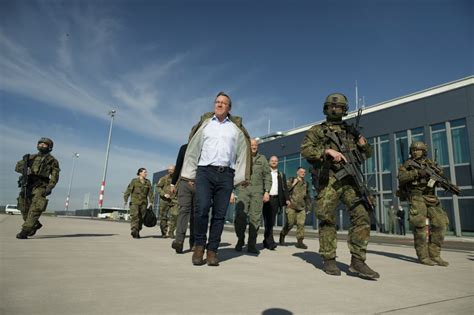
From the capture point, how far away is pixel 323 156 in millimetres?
3779

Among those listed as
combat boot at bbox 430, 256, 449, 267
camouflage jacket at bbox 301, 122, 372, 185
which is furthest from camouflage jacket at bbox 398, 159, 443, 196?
camouflage jacket at bbox 301, 122, 372, 185

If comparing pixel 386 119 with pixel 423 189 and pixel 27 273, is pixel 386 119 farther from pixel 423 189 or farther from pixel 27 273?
pixel 27 273

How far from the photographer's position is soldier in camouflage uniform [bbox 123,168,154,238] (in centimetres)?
834

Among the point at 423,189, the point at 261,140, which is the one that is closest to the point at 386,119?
the point at 261,140

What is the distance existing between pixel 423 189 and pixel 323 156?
8.87 ft

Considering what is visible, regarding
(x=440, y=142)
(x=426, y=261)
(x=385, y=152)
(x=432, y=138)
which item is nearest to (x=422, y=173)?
(x=426, y=261)

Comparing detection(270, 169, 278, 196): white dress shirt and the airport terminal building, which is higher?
the airport terminal building

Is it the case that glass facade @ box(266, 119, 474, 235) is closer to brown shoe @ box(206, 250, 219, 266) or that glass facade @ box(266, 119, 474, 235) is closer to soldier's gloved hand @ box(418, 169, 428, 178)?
soldier's gloved hand @ box(418, 169, 428, 178)

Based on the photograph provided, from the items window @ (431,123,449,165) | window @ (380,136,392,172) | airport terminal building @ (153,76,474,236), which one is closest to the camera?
airport terminal building @ (153,76,474,236)

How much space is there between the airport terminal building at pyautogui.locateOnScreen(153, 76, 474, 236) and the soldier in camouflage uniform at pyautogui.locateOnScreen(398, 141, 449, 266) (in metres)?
10.7

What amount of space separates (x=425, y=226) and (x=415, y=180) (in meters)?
0.75

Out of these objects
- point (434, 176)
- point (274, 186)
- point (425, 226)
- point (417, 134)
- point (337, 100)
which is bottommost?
point (425, 226)

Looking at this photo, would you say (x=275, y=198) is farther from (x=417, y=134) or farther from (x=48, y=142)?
(x=417, y=134)

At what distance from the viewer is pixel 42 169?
20.5 ft
